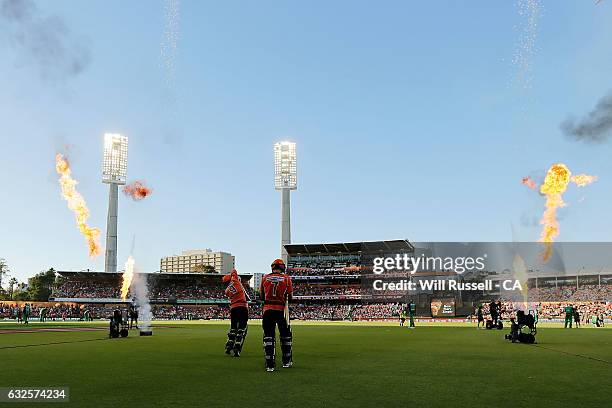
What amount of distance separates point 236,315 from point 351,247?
88149 millimetres

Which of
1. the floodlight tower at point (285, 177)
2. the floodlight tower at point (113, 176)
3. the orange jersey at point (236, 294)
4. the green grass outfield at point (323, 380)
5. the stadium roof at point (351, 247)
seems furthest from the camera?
the floodlight tower at point (285, 177)

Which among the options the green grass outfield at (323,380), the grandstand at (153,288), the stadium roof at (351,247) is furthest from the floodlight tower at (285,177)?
the green grass outfield at (323,380)

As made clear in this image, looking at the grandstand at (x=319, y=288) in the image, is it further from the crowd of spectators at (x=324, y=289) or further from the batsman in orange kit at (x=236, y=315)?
the batsman in orange kit at (x=236, y=315)

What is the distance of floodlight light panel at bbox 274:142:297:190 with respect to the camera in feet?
365

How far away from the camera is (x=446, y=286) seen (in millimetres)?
A: 84188

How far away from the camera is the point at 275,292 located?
1192cm

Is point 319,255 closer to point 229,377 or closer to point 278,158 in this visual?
point 278,158

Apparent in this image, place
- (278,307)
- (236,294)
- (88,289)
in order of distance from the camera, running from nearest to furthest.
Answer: (278,307) → (236,294) → (88,289)

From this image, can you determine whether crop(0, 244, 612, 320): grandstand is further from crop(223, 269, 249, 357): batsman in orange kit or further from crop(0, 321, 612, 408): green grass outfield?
crop(0, 321, 612, 408): green grass outfield

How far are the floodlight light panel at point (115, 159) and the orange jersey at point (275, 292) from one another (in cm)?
10112

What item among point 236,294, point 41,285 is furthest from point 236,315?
point 41,285

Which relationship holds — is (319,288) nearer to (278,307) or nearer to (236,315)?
(236,315)

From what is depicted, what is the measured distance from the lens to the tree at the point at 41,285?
144000 millimetres

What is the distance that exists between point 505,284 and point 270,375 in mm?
82464
